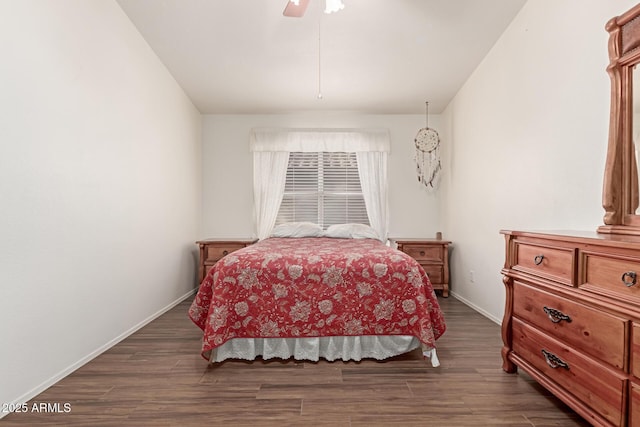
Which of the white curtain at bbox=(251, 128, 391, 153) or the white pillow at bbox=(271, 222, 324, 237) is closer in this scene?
the white pillow at bbox=(271, 222, 324, 237)

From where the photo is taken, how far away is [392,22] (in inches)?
120

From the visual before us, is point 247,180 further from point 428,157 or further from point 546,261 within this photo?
point 546,261

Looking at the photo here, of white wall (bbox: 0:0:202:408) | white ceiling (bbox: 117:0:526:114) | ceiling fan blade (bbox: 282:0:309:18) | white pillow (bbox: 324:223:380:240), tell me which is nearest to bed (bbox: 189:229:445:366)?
white wall (bbox: 0:0:202:408)

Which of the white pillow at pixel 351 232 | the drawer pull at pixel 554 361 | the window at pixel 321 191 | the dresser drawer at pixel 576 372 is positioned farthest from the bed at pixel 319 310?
the window at pixel 321 191

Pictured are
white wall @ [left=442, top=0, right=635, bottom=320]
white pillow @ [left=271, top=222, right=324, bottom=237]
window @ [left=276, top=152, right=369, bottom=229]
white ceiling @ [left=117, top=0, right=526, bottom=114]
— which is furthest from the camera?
window @ [left=276, top=152, right=369, bottom=229]

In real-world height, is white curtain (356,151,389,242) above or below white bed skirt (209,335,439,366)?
above

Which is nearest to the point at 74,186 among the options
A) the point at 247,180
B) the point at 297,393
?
the point at 297,393

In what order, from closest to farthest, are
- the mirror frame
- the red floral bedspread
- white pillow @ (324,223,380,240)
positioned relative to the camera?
the mirror frame, the red floral bedspread, white pillow @ (324,223,380,240)

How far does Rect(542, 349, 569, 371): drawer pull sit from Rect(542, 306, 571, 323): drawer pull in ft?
0.56

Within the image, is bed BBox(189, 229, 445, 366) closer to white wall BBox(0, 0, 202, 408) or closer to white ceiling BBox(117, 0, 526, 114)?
white wall BBox(0, 0, 202, 408)

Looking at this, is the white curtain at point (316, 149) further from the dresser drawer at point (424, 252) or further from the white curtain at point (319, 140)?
the dresser drawer at point (424, 252)

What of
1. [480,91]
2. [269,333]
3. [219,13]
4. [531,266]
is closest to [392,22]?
→ [480,91]

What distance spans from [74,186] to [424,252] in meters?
3.56

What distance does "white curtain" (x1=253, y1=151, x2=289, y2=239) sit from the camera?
4770 mm
